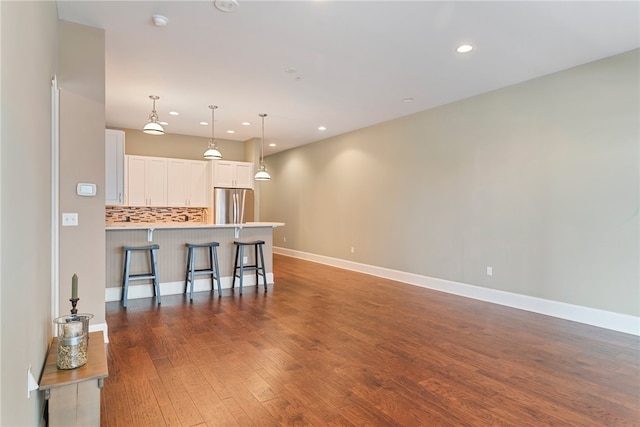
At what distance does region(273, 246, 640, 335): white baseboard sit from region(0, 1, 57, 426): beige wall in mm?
4926

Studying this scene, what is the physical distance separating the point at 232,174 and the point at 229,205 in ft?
3.14

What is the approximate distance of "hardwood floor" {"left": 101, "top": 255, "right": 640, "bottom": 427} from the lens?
2172 mm

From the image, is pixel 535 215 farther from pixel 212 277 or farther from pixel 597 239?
pixel 212 277

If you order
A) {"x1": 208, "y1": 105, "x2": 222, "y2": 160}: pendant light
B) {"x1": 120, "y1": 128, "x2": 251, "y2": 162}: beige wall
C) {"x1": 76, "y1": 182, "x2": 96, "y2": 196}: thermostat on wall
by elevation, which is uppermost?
{"x1": 120, "y1": 128, "x2": 251, "y2": 162}: beige wall

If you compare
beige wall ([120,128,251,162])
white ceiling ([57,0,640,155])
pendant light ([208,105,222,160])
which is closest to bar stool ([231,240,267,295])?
pendant light ([208,105,222,160])

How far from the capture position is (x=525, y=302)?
4.53 m

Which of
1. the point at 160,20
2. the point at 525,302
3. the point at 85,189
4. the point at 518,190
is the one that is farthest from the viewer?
the point at 518,190

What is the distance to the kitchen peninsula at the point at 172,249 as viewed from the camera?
476 cm

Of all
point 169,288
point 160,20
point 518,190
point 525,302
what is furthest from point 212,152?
point 525,302

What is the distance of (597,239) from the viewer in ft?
12.9

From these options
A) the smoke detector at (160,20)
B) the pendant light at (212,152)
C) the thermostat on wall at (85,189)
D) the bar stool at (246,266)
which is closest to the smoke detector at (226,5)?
the smoke detector at (160,20)

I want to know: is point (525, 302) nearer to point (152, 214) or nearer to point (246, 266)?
point (246, 266)

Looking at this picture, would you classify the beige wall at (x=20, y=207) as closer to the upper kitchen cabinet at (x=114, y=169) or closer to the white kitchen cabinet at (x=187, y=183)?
the upper kitchen cabinet at (x=114, y=169)

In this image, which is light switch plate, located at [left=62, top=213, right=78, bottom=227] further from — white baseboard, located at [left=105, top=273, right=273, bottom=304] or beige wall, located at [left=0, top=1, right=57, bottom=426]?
white baseboard, located at [left=105, top=273, right=273, bottom=304]
